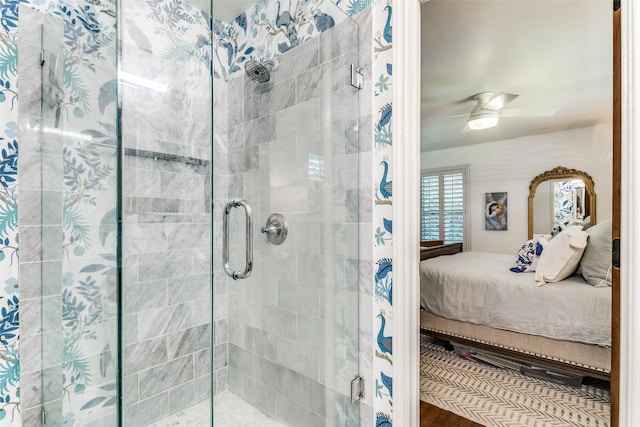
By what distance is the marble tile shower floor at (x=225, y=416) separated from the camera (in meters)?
1.25

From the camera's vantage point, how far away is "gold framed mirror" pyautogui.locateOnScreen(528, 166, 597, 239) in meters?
2.71

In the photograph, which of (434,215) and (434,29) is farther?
(434,215)

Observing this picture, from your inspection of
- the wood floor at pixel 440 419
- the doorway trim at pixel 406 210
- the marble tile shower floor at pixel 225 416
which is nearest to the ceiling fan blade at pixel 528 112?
the doorway trim at pixel 406 210

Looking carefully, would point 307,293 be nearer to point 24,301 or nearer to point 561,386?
point 24,301

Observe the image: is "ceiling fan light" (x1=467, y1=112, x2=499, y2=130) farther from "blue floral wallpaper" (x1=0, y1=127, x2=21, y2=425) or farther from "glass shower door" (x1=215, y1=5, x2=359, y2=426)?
"blue floral wallpaper" (x1=0, y1=127, x2=21, y2=425)

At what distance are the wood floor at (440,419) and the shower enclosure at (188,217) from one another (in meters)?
0.64

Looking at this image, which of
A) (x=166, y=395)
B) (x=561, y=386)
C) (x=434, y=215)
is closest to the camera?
(x=166, y=395)

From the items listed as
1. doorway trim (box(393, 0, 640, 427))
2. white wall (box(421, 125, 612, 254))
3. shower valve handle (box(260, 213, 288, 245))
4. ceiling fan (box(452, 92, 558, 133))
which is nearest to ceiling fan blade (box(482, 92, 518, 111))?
ceiling fan (box(452, 92, 558, 133))

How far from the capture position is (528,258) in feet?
8.52

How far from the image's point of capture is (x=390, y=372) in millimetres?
1276

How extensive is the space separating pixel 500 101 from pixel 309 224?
8.28 feet

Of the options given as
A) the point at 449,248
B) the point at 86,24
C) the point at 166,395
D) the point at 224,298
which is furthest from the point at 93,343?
the point at 449,248

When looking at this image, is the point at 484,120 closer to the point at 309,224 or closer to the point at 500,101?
the point at 500,101

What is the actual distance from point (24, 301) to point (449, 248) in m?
3.77
